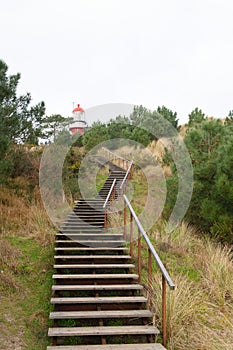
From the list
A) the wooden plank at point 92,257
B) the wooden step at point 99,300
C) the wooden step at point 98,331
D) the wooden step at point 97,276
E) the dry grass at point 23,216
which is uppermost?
the dry grass at point 23,216

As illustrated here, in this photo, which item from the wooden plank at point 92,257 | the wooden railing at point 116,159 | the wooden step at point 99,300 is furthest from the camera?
the wooden railing at point 116,159

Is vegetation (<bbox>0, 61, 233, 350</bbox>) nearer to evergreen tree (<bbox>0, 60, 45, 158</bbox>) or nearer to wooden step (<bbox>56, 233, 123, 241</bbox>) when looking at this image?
evergreen tree (<bbox>0, 60, 45, 158</bbox>)

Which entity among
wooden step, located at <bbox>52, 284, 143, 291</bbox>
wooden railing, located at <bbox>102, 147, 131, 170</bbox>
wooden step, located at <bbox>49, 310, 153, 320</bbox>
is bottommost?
wooden step, located at <bbox>49, 310, 153, 320</bbox>

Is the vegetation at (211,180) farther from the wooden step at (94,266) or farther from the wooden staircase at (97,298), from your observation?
the wooden step at (94,266)

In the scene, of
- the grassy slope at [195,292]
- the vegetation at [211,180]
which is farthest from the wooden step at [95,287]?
the vegetation at [211,180]

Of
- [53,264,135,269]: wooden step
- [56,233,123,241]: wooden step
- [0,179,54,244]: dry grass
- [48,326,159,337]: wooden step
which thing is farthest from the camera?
[0,179,54,244]: dry grass

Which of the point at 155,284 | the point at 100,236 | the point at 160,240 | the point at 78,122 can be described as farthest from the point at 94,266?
the point at 78,122

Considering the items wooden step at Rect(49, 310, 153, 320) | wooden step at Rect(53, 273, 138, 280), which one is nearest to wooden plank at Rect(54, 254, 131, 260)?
wooden step at Rect(53, 273, 138, 280)

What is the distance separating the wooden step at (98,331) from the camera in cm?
433

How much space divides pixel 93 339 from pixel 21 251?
3.30 m

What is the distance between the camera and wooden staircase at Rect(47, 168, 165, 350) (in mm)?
4438

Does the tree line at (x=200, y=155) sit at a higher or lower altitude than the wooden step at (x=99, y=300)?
higher

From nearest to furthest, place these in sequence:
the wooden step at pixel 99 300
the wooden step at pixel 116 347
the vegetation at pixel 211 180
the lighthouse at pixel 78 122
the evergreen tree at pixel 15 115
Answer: the wooden step at pixel 116 347, the wooden step at pixel 99 300, the vegetation at pixel 211 180, the evergreen tree at pixel 15 115, the lighthouse at pixel 78 122

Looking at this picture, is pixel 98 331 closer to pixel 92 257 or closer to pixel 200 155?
pixel 92 257
